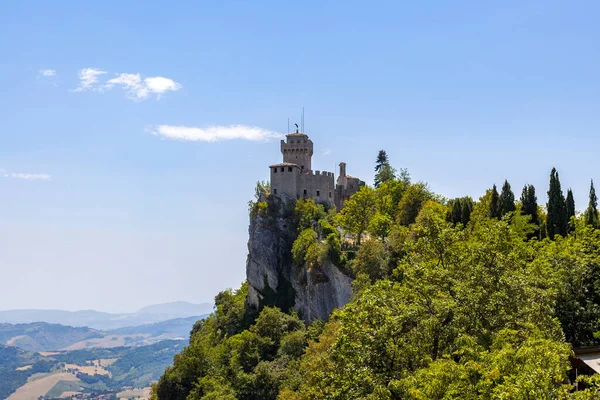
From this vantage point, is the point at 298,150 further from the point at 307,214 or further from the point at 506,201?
the point at 506,201

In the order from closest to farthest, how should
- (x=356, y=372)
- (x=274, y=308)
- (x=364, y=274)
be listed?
(x=356, y=372), (x=364, y=274), (x=274, y=308)

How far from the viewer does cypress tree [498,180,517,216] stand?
188 ft

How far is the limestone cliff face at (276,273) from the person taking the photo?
77812 mm

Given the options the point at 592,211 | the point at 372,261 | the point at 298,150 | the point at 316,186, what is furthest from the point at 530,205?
the point at 298,150

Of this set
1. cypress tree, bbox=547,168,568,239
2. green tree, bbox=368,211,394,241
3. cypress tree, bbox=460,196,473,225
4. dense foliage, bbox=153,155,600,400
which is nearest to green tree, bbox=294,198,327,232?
dense foliage, bbox=153,155,600,400

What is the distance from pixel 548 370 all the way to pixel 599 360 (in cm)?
1035

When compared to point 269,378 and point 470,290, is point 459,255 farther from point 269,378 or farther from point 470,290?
point 269,378

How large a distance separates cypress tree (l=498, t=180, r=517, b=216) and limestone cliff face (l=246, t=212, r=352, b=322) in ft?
82.6

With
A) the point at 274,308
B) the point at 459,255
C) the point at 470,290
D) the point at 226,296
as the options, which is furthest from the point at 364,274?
the point at 226,296

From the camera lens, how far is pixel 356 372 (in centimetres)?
2745

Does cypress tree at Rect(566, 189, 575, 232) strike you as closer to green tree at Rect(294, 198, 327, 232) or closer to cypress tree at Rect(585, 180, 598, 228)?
cypress tree at Rect(585, 180, 598, 228)

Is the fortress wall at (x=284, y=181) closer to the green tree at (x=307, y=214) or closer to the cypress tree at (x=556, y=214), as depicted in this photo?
the green tree at (x=307, y=214)

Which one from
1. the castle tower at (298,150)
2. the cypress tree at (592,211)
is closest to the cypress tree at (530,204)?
the cypress tree at (592,211)

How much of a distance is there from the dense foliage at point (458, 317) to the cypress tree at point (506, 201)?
0.13 meters
